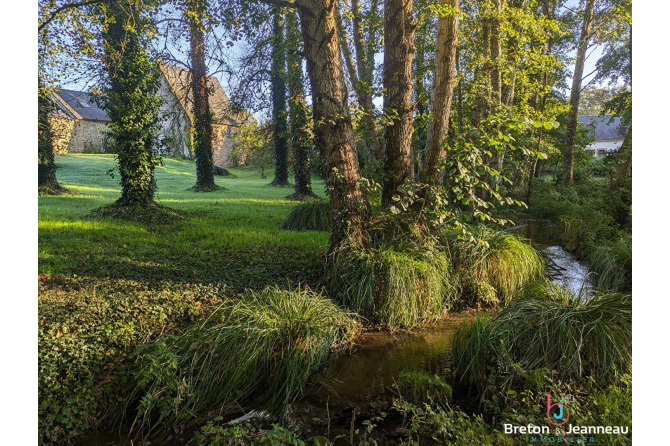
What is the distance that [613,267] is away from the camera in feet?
19.3

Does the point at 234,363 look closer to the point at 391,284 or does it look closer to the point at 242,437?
the point at 242,437

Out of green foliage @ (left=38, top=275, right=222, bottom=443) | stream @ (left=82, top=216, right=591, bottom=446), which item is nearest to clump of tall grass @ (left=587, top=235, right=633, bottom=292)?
stream @ (left=82, top=216, right=591, bottom=446)

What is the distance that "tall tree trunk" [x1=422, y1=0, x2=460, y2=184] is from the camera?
201 inches

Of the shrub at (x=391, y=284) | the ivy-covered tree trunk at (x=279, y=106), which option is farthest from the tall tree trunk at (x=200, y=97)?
the shrub at (x=391, y=284)

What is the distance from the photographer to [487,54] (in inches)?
347

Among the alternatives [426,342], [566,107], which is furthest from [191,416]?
[566,107]

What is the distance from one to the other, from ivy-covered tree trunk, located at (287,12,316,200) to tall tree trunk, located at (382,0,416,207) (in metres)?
1.14

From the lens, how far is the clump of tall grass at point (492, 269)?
17.1ft

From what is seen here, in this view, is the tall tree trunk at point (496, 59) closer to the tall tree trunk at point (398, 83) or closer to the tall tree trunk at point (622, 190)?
the tall tree trunk at point (622, 190)

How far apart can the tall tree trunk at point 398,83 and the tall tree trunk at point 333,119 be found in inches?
25.3

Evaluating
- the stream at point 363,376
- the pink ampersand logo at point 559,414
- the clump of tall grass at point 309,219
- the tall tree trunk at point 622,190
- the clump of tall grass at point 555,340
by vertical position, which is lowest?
the stream at point 363,376

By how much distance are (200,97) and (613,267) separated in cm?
1237

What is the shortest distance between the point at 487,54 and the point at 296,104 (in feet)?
19.3

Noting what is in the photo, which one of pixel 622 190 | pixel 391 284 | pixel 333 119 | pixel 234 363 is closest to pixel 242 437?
pixel 234 363
